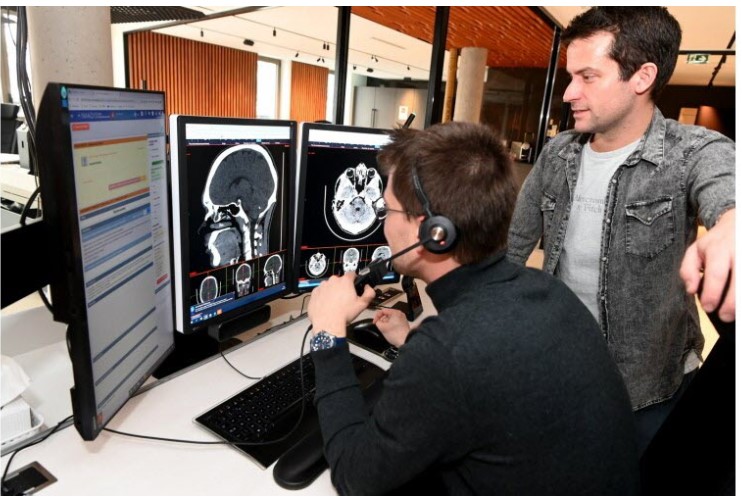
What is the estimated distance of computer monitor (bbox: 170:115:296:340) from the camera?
3.59ft

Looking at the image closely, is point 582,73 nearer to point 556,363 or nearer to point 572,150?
point 572,150

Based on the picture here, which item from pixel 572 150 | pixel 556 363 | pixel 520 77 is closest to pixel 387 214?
pixel 556 363

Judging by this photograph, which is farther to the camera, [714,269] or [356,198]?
[356,198]

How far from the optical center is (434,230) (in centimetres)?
88

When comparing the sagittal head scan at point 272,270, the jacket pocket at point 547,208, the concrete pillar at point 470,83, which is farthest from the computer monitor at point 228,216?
the concrete pillar at point 470,83

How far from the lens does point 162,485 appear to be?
84 cm

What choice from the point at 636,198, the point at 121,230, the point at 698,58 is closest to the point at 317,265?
the point at 121,230

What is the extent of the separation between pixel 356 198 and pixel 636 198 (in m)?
0.83

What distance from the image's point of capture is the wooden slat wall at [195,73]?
8.95 m

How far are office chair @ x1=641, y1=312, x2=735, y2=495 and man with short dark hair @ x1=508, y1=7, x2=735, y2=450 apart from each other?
0.51 meters

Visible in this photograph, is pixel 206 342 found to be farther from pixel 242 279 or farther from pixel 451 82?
pixel 451 82

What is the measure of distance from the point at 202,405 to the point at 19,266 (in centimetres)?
52

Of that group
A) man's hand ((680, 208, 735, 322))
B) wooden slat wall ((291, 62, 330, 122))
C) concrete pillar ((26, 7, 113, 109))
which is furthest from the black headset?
wooden slat wall ((291, 62, 330, 122))

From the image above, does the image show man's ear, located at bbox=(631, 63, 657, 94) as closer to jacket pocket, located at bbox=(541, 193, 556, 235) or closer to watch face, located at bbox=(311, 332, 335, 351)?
jacket pocket, located at bbox=(541, 193, 556, 235)
